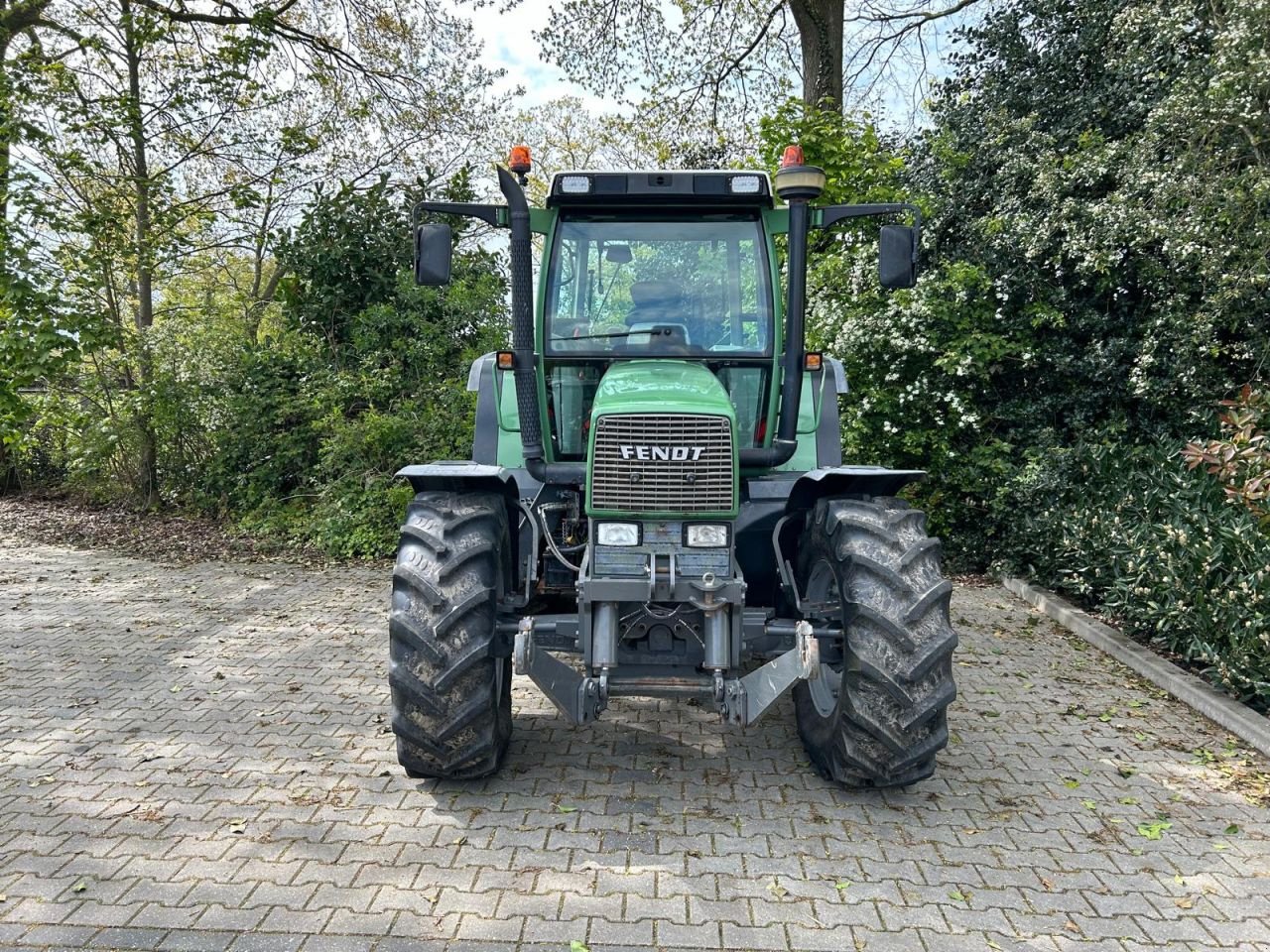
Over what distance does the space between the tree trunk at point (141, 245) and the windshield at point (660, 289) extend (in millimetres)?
8261

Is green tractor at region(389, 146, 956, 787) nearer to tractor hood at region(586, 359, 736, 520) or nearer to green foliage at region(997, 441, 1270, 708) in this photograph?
tractor hood at region(586, 359, 736, 520)

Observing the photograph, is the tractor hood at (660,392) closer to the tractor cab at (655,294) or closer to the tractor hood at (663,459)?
the tractor hood at (663,459)

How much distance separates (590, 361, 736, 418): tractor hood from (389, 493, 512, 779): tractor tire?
771 millimetres

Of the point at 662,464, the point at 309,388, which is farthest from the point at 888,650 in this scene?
the point at 309,388

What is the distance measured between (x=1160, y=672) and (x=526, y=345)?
4425mm

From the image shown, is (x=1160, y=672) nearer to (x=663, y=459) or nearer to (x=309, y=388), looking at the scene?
(x=663, y=459)

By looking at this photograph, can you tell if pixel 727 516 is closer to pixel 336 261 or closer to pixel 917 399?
pixel 917 399

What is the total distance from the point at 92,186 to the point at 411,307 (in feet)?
14.8

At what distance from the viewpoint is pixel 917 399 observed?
8.38 meters

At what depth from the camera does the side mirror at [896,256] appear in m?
4.23

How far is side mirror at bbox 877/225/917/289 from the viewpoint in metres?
4.23

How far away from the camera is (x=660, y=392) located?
380 cm

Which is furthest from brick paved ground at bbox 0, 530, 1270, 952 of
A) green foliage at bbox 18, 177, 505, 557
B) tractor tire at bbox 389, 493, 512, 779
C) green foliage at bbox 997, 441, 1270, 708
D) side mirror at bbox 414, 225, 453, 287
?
green foliage at bbox 18, 177, 505, 557

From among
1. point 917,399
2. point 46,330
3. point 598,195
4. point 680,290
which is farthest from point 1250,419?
point 46,330
